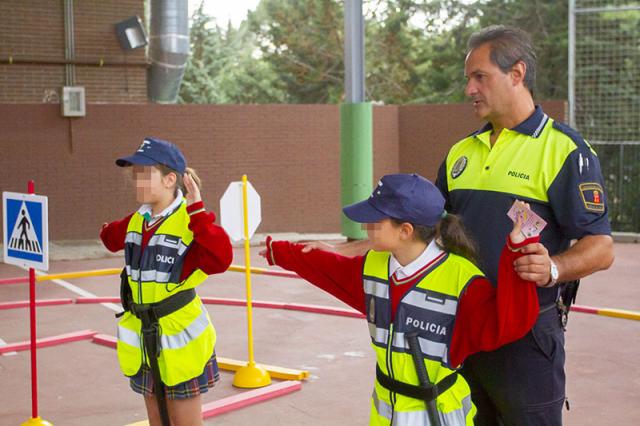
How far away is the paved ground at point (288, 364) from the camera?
19.5 feet

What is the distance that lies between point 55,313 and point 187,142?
24.8 ft

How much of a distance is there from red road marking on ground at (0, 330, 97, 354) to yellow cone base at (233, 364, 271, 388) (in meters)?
2.22

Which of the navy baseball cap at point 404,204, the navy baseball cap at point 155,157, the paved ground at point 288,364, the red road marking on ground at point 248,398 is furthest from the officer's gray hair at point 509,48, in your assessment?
the red road marking on ground at point 248,398

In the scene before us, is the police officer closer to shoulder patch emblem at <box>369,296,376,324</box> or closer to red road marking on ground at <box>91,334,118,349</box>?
shoulder patch emblem at <box>369,296,376,324</box>

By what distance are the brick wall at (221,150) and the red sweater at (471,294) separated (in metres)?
12.4

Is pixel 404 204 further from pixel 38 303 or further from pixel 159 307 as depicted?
pixel 38 303

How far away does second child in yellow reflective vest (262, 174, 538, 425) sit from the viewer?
295 centimetres

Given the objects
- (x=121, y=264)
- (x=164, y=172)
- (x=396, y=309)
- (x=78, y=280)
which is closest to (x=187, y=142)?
(x=121, y=264)

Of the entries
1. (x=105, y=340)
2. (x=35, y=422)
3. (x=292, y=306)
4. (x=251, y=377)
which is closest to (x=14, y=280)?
(x=105, y=340)

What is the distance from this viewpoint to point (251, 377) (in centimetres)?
652

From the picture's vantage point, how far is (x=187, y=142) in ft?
54.5

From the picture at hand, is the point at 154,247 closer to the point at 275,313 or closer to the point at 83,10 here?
the point at 275,313

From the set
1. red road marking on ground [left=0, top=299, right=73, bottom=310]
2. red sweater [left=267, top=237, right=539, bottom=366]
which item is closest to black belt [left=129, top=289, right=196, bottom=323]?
red sweater [left=267, top=237, right=539, bottom=366]

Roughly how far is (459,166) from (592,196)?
0.55 m
